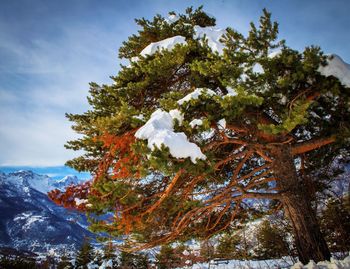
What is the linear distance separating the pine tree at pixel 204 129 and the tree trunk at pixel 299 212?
0.02m

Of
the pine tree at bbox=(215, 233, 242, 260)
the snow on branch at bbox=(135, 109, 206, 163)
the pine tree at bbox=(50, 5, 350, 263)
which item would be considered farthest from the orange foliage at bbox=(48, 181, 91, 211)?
the pine tree at bbox=(215, 233, 242, 260)

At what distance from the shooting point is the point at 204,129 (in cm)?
499

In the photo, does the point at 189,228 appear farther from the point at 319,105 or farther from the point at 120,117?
the point at 319,105

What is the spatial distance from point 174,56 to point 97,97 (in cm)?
241

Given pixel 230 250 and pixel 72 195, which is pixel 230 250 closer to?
pixel 230 250

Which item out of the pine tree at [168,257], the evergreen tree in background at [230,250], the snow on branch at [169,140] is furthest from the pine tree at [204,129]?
the evergreen tree in background at [230,250]

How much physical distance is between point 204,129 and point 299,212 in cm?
370

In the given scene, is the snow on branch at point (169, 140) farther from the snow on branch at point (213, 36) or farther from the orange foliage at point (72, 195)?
the snow on branch at point (213, 36)

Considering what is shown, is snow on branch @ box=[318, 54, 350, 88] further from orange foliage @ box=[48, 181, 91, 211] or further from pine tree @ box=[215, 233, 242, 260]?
orange foliage @ box=[48, 181, 91, 211]

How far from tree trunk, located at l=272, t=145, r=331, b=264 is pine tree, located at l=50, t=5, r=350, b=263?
0.08ft

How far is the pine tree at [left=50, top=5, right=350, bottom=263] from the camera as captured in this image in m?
4.89

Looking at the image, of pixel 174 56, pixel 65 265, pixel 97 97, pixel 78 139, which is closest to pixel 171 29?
pixel 174 56

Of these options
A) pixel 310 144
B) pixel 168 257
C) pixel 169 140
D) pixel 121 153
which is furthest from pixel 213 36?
pixel 168 257

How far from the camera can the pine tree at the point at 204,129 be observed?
16.0 feet
